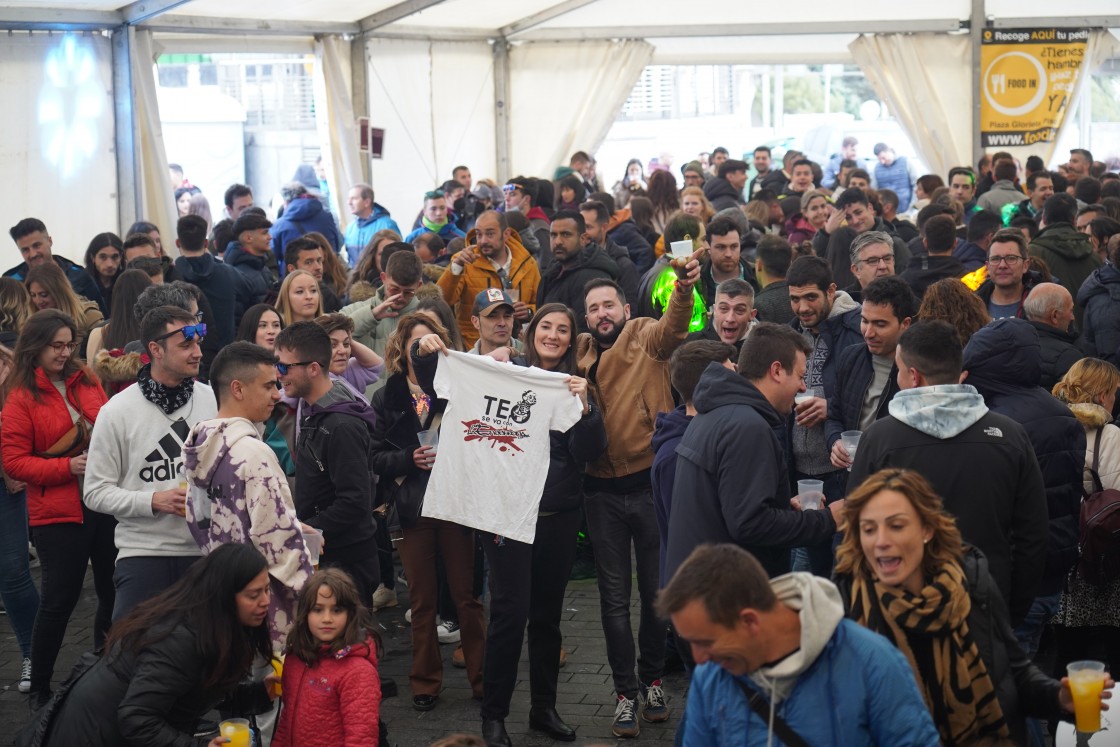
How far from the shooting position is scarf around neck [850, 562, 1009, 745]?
3.37 m

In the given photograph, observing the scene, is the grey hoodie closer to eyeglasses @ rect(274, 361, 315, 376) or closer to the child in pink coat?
the child in pink coat

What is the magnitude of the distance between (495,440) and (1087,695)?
277cm

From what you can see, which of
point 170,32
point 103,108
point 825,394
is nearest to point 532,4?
point 170,32

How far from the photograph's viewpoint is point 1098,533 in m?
5.48

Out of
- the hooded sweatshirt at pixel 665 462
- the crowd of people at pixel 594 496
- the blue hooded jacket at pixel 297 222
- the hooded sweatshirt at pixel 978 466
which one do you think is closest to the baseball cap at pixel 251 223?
the crowd of people at pixel 594 496

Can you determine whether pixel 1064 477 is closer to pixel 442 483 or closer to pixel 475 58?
pixel 442 483

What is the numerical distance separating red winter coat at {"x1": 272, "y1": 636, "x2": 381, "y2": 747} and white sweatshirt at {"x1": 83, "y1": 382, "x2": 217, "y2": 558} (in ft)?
3.17

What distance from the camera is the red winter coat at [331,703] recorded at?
429 centimetres

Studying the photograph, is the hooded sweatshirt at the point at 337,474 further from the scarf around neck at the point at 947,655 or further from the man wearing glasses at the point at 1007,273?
the man wearing glasses at the point at 1007,273

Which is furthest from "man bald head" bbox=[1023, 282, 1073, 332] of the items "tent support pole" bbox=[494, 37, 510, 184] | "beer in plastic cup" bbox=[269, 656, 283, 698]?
"tent support pole" bbox=[494, 37, 510, 184]

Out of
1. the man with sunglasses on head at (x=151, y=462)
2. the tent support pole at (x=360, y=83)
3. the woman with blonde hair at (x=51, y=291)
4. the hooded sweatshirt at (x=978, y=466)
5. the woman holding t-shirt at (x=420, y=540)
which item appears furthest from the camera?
the tent support pole at (x=360, y=83)

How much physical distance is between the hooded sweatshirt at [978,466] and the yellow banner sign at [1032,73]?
558 inches

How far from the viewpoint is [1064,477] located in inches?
193

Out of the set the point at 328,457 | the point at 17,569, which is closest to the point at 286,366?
the point at 328,457
